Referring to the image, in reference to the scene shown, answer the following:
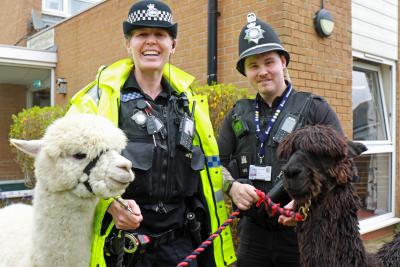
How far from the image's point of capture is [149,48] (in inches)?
97.7

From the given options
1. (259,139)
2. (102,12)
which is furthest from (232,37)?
(102,12)

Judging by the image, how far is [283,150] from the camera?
2.18 metres

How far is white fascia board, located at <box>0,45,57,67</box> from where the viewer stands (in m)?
10.7

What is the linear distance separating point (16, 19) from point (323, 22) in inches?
479

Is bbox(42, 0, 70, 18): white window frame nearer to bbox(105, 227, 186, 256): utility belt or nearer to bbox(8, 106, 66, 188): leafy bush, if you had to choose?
bbox(8, 106, 66, 188): leafy bush

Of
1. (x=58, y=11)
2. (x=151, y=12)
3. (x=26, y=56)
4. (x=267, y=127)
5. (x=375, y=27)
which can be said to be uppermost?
(x=58, y=11)

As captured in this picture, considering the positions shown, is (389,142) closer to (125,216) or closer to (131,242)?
(131,242)

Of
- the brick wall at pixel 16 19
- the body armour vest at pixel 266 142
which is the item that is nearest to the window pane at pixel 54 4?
the brick wall at pixel 16 19

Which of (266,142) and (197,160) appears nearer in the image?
(197,160)

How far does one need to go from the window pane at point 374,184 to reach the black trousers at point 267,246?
496cm

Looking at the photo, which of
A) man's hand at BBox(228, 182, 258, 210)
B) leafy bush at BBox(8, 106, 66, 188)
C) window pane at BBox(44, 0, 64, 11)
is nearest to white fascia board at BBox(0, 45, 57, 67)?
leafy bush at BBox(8, 106, 66, 188)

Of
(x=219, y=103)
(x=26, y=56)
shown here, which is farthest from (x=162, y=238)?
(x=26, y=56)

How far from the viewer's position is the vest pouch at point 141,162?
7.64 feet

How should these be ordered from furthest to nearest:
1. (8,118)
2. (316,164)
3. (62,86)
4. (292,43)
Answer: (8,118)
(62,86)
(292,43)
(316,164)
